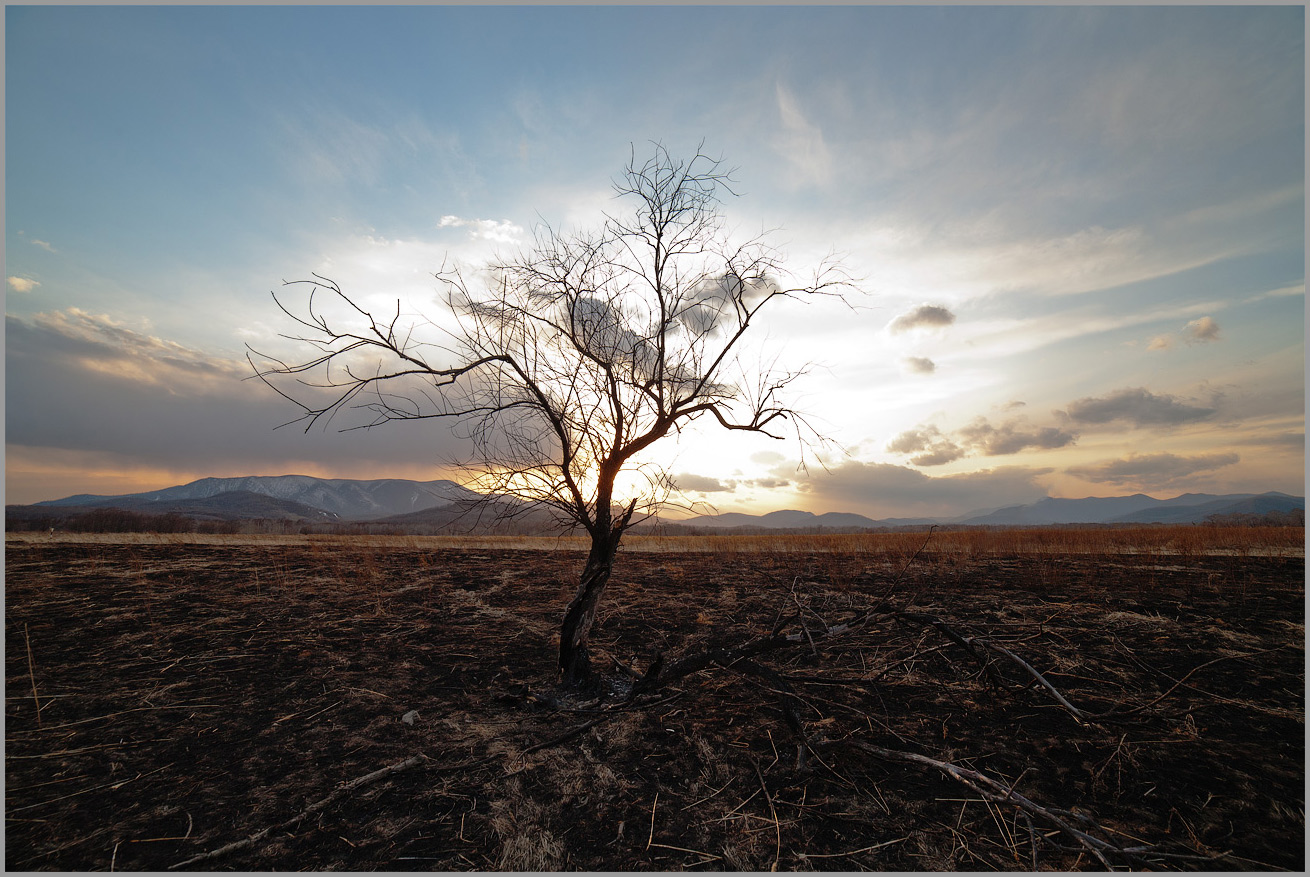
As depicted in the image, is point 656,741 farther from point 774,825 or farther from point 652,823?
point 774,825

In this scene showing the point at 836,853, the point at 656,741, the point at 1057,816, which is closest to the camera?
the point at 836,853

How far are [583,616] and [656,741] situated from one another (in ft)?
5.34

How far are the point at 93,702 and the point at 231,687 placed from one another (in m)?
1.23

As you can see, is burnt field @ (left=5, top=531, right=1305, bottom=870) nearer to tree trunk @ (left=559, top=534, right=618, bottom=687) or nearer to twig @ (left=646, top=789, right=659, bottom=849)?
twig @ (left=646, top=789, right=659, bottom=849)

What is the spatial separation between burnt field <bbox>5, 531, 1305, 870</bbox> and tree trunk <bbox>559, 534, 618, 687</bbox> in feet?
1.31

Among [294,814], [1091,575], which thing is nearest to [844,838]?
[294,814]

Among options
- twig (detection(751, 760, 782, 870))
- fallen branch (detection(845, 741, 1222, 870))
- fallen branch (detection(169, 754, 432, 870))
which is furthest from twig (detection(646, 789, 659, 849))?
fallen branch (detection(845, 741, 1222, 870))

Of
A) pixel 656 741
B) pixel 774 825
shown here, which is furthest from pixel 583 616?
pixel 774 825

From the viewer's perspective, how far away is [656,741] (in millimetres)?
4859

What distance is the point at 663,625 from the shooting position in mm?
8953

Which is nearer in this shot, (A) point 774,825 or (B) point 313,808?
(A) point 774,825

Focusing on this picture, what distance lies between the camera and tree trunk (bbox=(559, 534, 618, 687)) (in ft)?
19.7

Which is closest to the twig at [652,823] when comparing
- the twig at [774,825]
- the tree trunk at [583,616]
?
the twig at [774,825]

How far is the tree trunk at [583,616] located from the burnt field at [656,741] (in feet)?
1.31
